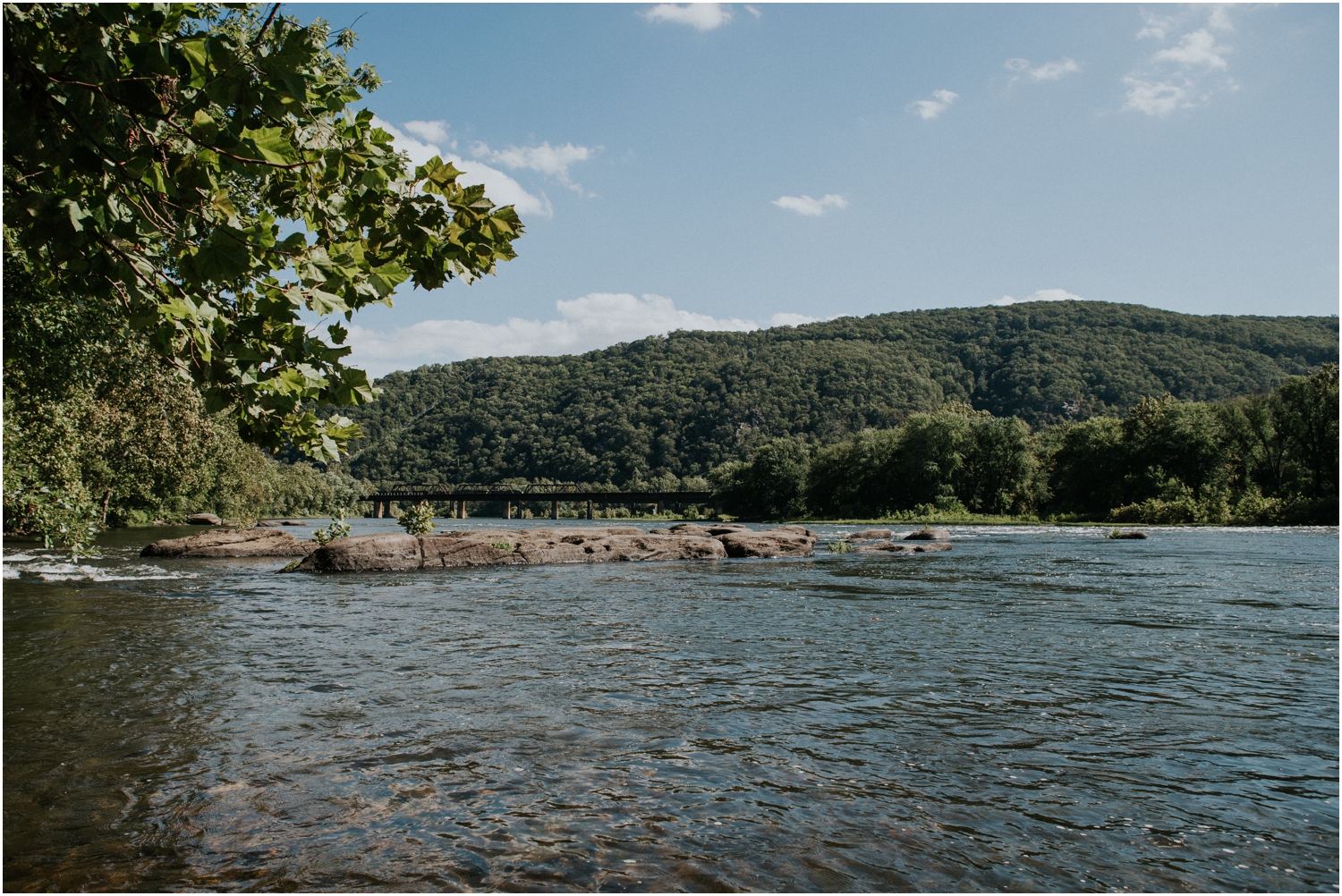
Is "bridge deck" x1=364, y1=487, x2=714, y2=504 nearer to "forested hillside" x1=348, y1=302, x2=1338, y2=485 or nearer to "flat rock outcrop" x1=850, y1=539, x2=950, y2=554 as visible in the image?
"forested hillside" x1=348, y1=302, x2=1338, y2=485

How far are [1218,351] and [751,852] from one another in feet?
489

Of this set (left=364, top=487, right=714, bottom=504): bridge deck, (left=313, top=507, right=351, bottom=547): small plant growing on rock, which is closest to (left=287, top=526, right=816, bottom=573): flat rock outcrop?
(left=313, top=507, right=351, bottom=547): small plant growing on rock

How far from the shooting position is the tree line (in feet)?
197

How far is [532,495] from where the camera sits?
12169cm

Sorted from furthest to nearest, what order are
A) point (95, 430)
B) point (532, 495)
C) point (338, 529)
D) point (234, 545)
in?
1. point (532, 495)
2. point (338, 529)
3. point (234, 545)
4. point (95, 430)

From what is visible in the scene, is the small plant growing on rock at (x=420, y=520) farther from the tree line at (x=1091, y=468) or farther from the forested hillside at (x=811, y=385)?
the forested hillside at (x=811, y=385)

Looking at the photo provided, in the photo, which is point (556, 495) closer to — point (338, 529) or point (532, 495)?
point (532, 495)

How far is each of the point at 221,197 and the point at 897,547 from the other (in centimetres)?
2996

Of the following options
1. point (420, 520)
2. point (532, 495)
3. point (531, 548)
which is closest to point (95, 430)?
point (420, 520)

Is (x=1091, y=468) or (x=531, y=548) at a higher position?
(x=1091, y=468)

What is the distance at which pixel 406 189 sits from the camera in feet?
13.5

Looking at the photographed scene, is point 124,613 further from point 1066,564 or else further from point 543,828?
point 1066,564

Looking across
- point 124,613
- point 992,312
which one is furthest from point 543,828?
point 992,312

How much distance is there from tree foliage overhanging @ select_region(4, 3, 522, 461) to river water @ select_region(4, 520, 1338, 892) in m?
2.44
